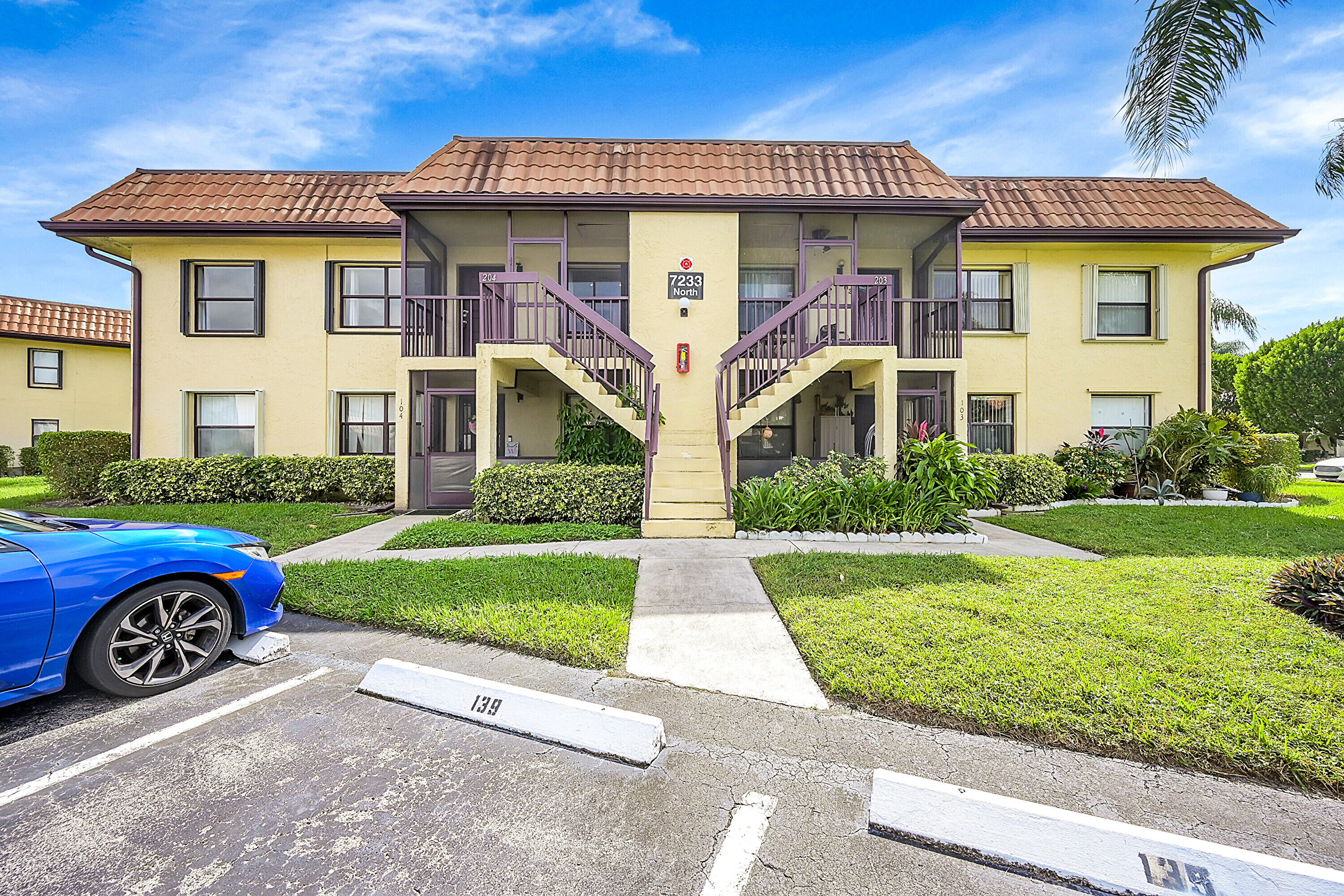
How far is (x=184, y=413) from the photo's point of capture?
12.3 meters

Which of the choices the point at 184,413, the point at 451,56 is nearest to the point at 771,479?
the point at 451,56

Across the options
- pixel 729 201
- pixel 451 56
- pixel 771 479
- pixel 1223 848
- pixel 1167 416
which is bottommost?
pixel 1223 848

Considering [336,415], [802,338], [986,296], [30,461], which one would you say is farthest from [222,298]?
[986,296]

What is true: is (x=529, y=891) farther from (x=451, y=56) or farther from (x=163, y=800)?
(x=451, y=56)

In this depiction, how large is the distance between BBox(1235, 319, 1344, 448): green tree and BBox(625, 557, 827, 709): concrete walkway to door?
113ft

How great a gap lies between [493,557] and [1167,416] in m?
14.7

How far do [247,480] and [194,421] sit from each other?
2799 millimetres

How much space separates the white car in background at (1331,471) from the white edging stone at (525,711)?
25.4m

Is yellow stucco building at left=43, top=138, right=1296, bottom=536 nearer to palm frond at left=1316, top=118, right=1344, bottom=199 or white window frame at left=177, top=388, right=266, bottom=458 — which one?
white window frame at left=177, top=388, right=266, bottom=458

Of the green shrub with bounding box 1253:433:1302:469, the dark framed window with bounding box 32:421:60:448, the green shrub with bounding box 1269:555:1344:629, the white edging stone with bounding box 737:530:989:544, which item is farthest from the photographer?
the dark framed window with bounding box 32:421:60:448


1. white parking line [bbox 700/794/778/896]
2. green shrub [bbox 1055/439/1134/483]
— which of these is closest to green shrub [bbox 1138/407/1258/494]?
green shrub [bbox 1055/439/1134/483]

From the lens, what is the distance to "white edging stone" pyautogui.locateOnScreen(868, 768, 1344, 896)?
1794 mm

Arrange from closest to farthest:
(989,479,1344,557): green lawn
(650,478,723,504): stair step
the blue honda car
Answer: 1. the blue honda car
2. (989,479,1344,557): green lawn
3. (650,478,723,504): stair step

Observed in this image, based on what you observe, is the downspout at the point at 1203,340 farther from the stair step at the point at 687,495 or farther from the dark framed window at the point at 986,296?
the stair step at the point at 687,495
